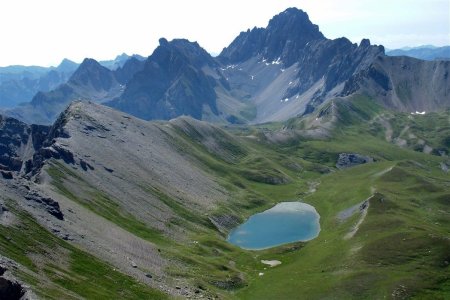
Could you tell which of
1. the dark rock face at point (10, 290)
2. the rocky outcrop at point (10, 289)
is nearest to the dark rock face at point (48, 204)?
the rocky outcrop at point (10, 289)

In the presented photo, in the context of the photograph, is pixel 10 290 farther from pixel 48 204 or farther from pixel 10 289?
pixel 48 204

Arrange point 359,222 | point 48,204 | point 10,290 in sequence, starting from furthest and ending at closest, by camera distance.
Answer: point 359,222
point 48,204
point 10,290

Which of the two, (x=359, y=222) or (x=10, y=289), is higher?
(x=10, y=289)

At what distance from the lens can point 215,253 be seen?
165375 millimetres

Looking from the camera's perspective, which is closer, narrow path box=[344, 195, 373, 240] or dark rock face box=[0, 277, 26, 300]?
dark rock face box=[0, 277, 26, 300]

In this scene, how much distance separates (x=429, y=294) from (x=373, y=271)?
1538 cm

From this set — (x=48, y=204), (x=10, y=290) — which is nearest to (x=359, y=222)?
(x=48, y=204)

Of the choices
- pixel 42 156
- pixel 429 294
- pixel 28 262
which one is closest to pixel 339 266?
pixel 429 294

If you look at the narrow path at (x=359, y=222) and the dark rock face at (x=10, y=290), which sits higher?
the dark rock face at (x=10, y=290)

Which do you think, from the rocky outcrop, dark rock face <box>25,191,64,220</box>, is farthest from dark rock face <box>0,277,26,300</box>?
dark rock face <box>25,191,64,220</box>

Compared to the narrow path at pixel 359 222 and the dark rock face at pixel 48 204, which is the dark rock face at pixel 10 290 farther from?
the narrow path at pixel 359 222

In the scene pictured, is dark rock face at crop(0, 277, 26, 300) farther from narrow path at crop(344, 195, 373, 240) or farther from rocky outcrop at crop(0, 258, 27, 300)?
narrow path at crop(344, 195, 373, 240)

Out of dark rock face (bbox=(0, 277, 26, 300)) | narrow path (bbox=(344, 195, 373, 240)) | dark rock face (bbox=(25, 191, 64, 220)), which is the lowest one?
narrow path (bbox=(344, 195, 373, 240))

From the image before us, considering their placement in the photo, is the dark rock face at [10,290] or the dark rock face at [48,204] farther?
the dark rock face at [48,204]
